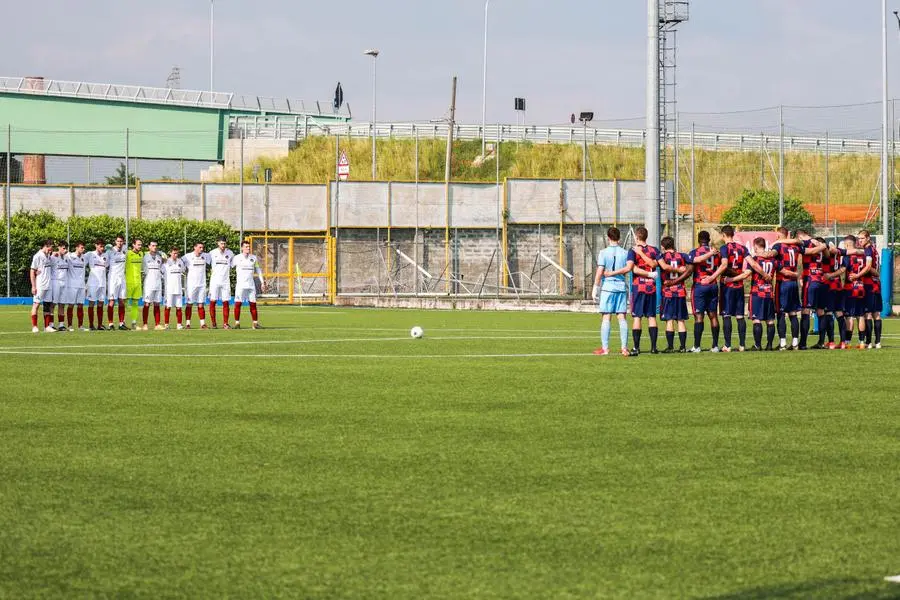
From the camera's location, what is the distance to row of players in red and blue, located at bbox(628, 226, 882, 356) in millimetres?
19875

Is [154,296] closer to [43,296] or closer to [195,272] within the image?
[195,272]

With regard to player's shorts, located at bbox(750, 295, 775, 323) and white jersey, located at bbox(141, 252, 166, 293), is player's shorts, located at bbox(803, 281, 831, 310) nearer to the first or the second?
player's shorts, located at bbox(750, 295, 775, 323)

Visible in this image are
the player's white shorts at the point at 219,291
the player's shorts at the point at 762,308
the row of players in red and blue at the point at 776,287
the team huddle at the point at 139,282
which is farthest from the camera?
the player's white shorts at the point at 219,291

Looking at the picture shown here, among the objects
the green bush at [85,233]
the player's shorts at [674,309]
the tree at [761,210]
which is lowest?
the player's shorts at [674,309]

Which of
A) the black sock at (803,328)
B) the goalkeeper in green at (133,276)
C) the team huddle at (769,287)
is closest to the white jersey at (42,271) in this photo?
the goalkeeper in green at (133,276)

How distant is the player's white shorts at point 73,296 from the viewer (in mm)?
27547

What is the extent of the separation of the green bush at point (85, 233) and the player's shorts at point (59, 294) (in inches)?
681

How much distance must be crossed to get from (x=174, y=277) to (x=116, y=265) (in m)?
1.52

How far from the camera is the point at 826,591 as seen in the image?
5.02 metres

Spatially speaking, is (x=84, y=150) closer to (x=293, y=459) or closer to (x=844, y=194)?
(x=844, y=194)

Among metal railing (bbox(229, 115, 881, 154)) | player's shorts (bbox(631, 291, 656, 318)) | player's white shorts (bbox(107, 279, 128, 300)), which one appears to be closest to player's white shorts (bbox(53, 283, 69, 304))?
player's white shorts (bbox(107, 279, 128, 300))

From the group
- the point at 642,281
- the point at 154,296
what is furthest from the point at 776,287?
the point at 154,296

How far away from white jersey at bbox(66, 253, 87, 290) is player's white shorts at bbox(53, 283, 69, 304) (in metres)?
0.18

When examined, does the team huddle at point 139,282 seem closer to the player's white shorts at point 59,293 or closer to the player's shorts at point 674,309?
the player's white shorts at point 59,293
